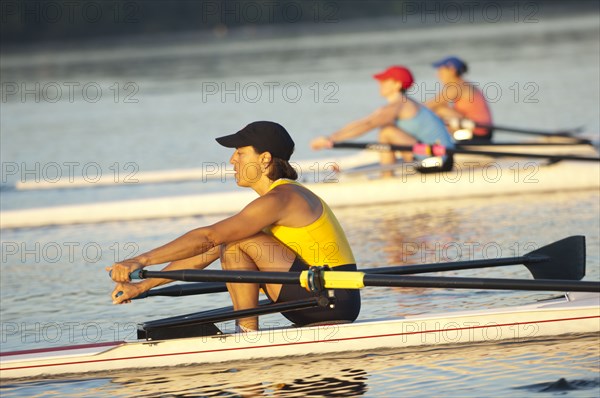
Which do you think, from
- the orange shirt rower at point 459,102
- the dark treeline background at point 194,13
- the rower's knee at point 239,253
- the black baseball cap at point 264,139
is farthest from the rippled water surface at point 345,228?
the dark treeline background at point 194,13

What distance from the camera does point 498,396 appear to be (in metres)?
7.15

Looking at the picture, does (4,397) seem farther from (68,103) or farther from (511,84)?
(68,103)

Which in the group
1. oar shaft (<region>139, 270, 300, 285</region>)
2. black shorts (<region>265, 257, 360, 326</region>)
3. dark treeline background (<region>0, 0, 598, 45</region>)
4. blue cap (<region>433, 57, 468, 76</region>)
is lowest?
black shorts (<region>265, 257, 360, 326</region>)

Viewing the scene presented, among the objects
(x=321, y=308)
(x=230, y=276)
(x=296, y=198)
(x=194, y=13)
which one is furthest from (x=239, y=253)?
(x=194, y=13)

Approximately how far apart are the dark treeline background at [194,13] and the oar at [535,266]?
72220 millimetres

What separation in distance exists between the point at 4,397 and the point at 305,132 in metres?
17.1

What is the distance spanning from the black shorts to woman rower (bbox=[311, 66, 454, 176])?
6.53 meters

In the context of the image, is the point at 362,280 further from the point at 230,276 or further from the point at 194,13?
the point at 194,13

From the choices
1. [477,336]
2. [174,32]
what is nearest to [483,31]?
[174,32]

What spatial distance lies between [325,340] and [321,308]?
9.0 inches

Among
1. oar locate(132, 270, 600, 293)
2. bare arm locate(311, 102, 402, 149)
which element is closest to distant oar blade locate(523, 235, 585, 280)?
oar locate(132, 270, 600, 293)

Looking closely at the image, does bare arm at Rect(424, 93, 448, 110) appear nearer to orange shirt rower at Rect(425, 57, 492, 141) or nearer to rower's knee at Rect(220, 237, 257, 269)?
orange shirt rower at Rect(425, 57, 492, 141)

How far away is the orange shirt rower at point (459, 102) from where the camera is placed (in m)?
16.4

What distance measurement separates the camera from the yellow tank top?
25.4 ft
